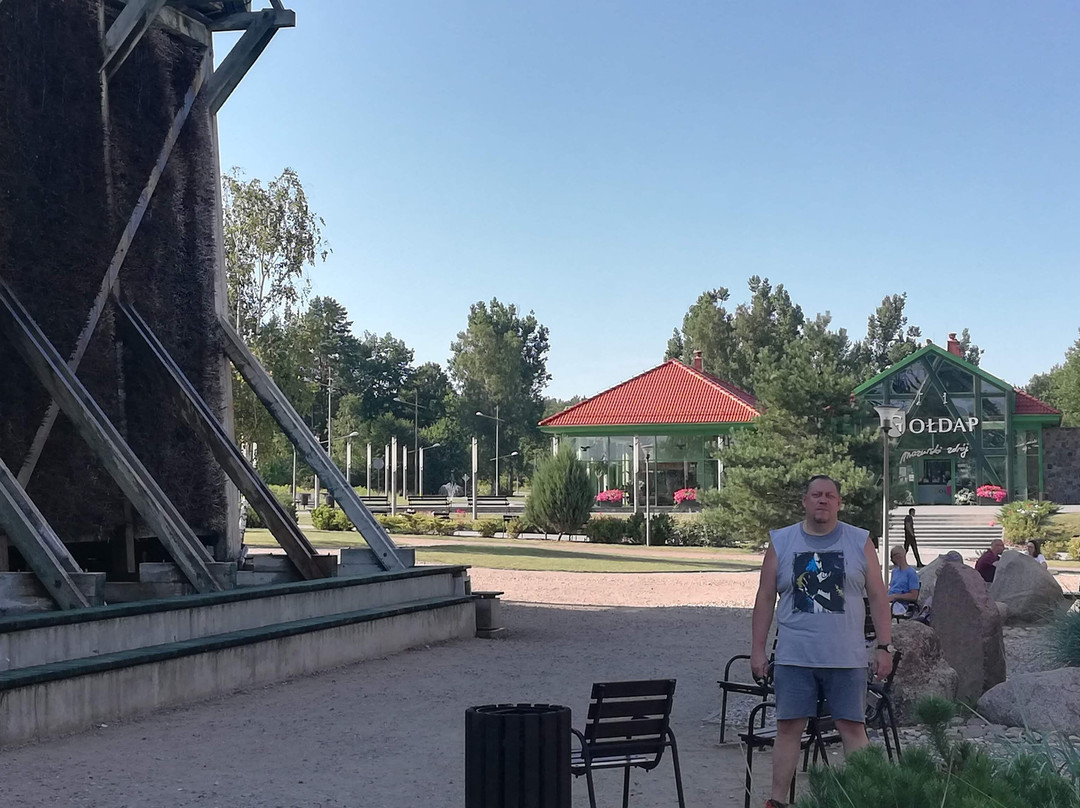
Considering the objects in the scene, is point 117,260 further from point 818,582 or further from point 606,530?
point 606,530

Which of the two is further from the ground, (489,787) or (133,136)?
(133,136)

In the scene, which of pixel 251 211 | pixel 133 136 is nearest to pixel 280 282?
pixel 251 211

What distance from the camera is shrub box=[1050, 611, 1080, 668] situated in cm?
1098

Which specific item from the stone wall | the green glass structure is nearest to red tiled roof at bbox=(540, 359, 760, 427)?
the green glass structure

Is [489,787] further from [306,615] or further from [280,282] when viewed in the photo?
[280,282]

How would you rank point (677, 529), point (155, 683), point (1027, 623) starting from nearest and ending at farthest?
point (155, 683)
point (1027, 623)
point (677, 529)

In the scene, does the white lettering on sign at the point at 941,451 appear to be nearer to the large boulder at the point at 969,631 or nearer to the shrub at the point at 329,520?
the shrub at the point at 329,520

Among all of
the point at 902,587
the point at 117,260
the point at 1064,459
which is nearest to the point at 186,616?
the point at 117,260

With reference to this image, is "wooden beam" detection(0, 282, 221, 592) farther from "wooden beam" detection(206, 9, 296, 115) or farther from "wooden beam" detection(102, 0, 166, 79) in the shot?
"wooden beam" detection(206, 9, 296, 115)

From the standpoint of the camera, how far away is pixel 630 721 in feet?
20.4

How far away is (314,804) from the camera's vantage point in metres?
6.72

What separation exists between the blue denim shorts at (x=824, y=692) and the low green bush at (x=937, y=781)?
1.52 m

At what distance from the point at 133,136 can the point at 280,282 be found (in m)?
20.4

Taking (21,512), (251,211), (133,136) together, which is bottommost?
(21,512)
